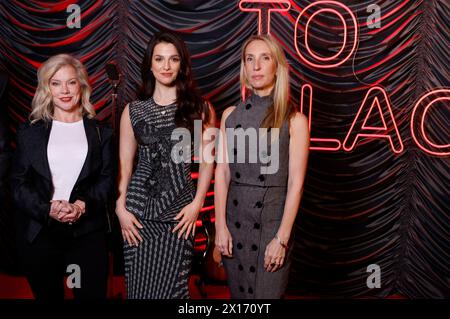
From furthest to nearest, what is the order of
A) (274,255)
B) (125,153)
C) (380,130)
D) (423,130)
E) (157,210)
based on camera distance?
1. (380,130)
2. (423,130)
3. (125,153)
4. (157,210)
5. (274,255)

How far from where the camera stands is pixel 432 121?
11.8ft

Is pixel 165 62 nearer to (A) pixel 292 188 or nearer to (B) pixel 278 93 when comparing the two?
(B) pixel 278 93

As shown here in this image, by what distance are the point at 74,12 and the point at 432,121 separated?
2.95 meters

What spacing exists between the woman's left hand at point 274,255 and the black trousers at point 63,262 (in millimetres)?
837

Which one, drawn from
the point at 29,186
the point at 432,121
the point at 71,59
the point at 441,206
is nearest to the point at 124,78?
the point at 71,59

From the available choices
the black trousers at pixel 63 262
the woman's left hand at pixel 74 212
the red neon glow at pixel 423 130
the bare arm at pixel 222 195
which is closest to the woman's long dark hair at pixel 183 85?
the bare arm at pixel 222 195

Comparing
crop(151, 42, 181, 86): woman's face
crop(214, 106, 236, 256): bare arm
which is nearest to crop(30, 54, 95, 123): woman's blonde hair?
crop(151, 42, 181, 86): woman's face

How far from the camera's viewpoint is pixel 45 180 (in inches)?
94.6

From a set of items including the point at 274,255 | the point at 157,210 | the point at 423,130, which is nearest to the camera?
the point at 274,255

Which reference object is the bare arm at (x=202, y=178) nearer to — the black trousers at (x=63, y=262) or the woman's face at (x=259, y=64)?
the woman's face at (x=259, y=64)

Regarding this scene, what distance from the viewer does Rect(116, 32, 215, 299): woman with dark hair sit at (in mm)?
2418

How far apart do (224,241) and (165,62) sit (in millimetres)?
931

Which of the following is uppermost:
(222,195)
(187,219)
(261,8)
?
(261,8)

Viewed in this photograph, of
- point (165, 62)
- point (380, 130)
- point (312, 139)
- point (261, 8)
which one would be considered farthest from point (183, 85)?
point (380, 130)
